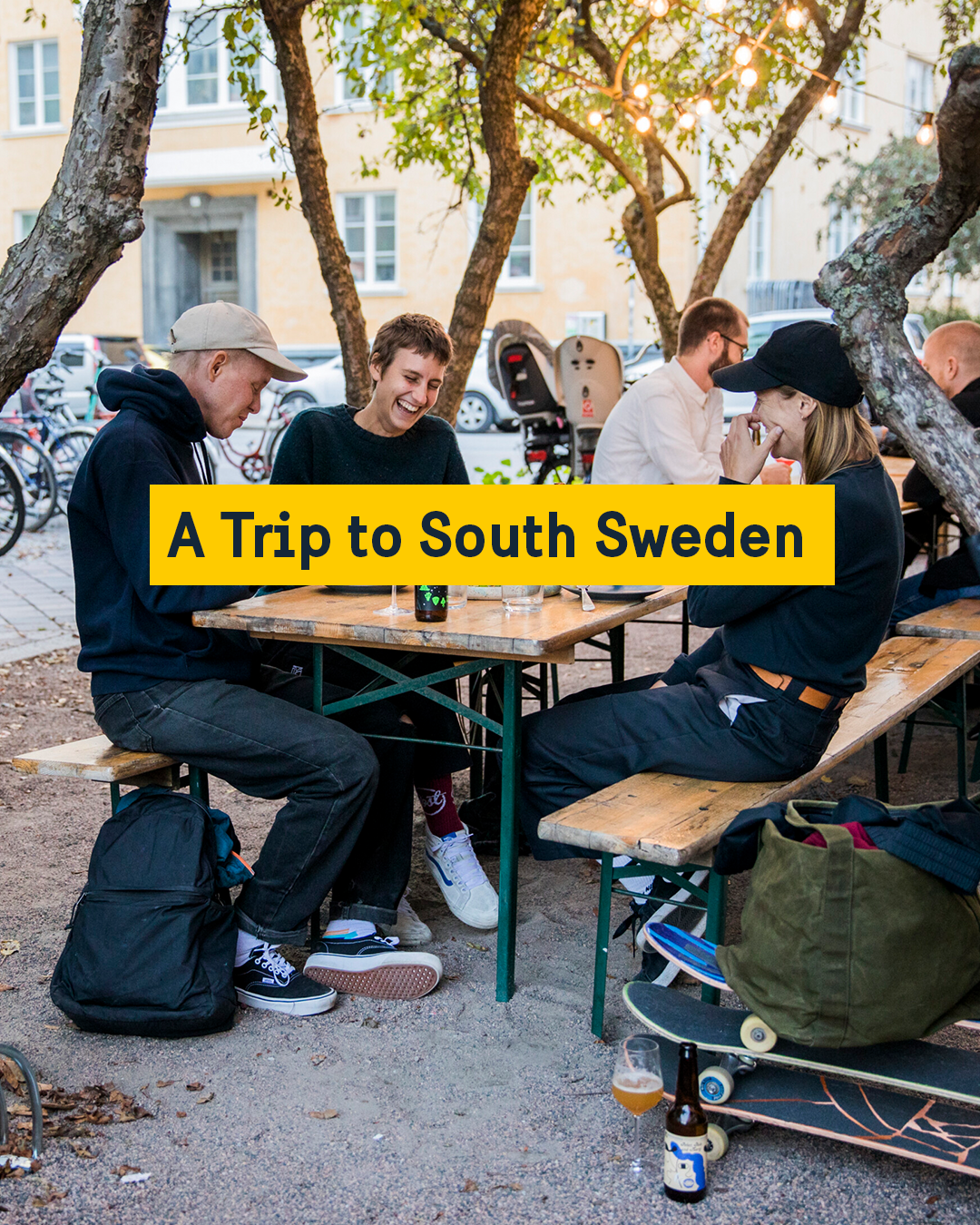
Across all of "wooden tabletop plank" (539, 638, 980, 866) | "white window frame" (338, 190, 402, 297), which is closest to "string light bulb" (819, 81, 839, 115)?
"wooden tabletop plank" (539, 638, 980, 866)

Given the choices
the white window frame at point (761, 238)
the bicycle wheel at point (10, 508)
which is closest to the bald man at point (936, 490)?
the bicycle wheel at point (10, 508)

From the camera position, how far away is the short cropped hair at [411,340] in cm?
388

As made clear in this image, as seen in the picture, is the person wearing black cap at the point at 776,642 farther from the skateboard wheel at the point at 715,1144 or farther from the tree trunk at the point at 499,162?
the tree trunk at the point at 499,162

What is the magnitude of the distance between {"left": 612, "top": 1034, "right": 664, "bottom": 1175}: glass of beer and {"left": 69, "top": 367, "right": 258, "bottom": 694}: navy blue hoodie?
144 cm

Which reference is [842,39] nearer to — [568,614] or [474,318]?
[474,318]

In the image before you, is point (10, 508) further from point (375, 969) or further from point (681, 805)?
point (681, 805)

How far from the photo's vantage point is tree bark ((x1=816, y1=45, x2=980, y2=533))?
2.75 m

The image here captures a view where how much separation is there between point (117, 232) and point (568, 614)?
1760 millimetres

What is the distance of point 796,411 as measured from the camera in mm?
3109

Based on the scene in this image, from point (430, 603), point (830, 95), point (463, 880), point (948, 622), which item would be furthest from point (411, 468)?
point (830, 95)

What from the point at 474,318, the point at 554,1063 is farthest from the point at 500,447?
the point at 554,1063

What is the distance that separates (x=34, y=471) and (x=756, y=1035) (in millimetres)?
9932

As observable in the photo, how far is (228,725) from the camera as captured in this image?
3.15m

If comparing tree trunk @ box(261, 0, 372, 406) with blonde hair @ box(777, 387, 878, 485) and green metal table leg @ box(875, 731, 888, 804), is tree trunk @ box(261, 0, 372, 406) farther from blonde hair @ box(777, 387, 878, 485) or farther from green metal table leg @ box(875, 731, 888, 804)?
blonde hair @ box(777, 387, 878, 485)
